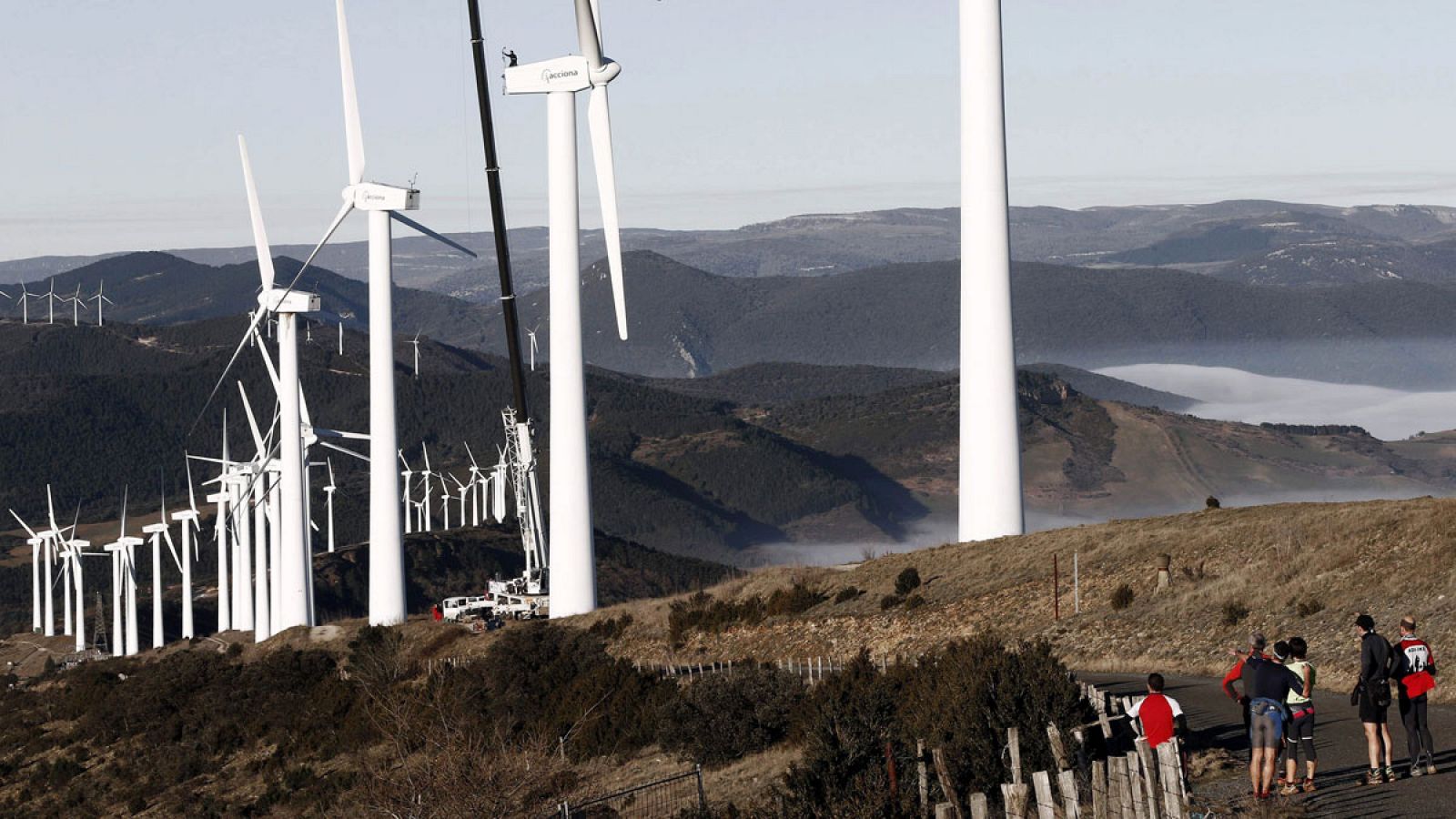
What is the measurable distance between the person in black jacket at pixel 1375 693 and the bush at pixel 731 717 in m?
13.3

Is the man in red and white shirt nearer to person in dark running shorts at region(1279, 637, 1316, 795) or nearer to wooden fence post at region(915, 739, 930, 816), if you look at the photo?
person in dark running shorts at region(1279, 637, 1316, 795)

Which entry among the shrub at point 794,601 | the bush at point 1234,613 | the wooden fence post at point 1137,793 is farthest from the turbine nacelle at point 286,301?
the wooden fence post at point 1137,793

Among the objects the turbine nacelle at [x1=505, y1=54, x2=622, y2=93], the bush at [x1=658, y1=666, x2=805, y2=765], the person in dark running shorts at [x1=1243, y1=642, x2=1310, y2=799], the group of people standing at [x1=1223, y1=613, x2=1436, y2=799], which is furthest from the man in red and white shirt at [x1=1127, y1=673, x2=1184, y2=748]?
the turbine nacelle at [x1=505, y1=54, x2=622, y2=93]

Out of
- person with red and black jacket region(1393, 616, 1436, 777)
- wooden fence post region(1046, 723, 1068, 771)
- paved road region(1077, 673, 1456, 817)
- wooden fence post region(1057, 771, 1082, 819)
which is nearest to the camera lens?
wooden fence post region(1057, 771, 1082, 819)

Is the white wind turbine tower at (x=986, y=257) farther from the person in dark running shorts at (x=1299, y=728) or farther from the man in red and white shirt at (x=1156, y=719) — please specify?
the man in red and white shirt at (x=1156, y=719)

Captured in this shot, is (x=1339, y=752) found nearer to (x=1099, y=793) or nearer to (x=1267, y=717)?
(x=1267, y=717)

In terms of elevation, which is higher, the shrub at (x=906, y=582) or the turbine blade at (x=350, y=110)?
the turbine blade at (x=350, y=110)

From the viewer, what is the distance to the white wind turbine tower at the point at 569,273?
59844mm

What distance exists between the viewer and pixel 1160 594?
1860 inches

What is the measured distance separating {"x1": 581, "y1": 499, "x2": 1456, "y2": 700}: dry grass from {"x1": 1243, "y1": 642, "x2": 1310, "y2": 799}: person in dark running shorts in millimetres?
12324

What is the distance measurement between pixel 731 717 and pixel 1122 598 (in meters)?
14.1

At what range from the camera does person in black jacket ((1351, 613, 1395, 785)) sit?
24891 mm

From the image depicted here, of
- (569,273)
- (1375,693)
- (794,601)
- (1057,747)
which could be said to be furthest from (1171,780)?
(569,273)

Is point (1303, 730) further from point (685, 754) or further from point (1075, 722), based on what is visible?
point (685, 754)
